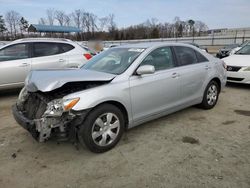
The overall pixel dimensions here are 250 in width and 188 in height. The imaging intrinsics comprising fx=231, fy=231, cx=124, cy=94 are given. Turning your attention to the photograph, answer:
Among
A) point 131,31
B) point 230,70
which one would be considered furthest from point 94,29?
point 230,70

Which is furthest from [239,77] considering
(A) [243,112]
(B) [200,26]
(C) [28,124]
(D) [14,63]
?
(B) [200,26]

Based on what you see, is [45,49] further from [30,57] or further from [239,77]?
[239,77]

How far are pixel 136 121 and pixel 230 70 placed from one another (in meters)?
5.10

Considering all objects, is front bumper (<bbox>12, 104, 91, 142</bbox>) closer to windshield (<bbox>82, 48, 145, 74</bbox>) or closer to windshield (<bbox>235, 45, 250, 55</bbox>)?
windshield (<bbox>82, 48, 145, 74</bbox>)

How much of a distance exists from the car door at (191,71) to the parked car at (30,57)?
3.74 m

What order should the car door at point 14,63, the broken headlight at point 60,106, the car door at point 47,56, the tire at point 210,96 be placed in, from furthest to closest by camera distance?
1. the car door at point 47,56
2. the car door at point 14,63
3. the tire at point 210,96
4. the broken headlight at point 60,106

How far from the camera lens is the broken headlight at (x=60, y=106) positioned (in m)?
2.98

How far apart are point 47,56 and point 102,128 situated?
4.37 m

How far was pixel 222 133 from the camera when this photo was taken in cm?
399

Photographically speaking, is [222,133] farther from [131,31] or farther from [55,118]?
[131,31]

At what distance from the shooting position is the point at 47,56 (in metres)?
6.85

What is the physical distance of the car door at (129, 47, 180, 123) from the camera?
368 cm

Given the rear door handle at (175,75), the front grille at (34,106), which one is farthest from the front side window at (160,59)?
the front grille at (34,106)

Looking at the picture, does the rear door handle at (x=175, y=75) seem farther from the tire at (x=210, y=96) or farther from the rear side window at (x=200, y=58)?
the tire at (x=210, y=96)
